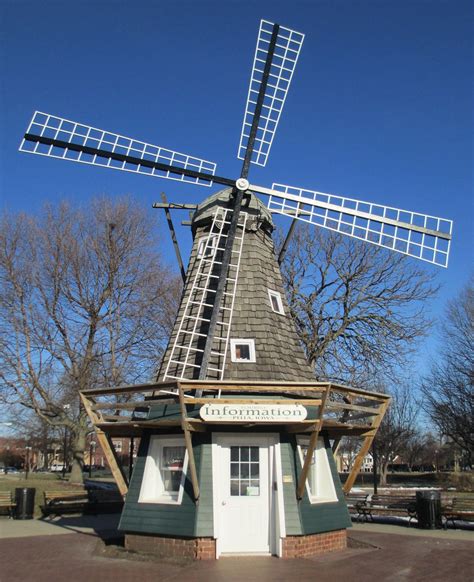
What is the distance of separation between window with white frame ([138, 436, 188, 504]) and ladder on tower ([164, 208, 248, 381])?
1425mm

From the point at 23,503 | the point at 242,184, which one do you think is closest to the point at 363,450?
the point at 242,184

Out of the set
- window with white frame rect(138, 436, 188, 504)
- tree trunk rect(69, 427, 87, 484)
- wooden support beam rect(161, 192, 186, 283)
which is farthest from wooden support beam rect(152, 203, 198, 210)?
tree trunk rect(69, 427, 87, 484)

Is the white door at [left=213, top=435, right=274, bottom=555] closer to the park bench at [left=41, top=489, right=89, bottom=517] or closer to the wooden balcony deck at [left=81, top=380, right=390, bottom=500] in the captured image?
the wooden balcony deck at [left=81, top=380, right=390, bottom=500]

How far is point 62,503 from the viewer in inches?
718

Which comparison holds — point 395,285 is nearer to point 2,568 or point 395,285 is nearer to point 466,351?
point 466,351

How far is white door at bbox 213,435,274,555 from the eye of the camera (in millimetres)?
10805

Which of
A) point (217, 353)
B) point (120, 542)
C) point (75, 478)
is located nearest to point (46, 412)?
point (75, 478)

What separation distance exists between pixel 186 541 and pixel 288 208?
327 inches

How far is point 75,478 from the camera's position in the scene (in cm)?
2606

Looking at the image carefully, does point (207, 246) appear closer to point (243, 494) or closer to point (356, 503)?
point (243, 494)

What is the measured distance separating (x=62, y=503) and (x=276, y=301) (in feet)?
34.5

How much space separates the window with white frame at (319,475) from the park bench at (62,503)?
9.65m

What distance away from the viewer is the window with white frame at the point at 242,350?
39.7 feet

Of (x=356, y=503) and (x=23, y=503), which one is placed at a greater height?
(x=356, y=503)
